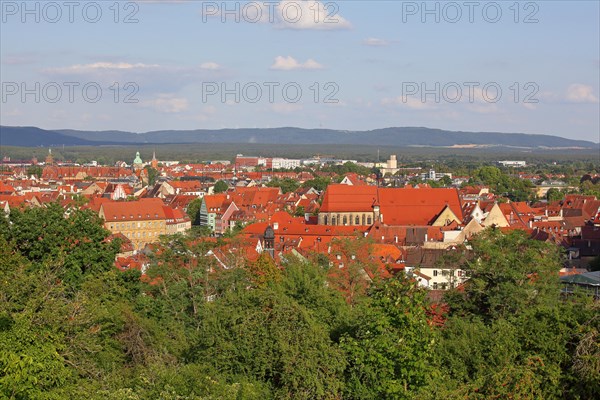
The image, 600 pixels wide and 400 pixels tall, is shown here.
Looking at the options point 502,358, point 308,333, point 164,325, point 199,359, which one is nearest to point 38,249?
point 164,325

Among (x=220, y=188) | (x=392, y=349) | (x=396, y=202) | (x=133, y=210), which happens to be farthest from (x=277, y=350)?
(x=220, y=188)

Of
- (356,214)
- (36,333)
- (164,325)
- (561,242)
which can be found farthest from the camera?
(356,214)

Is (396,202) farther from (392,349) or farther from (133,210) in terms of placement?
(392,349)

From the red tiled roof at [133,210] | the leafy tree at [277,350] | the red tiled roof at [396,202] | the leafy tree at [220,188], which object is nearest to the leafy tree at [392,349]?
the leafy tree at [277,350]

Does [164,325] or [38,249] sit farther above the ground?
[38,249]

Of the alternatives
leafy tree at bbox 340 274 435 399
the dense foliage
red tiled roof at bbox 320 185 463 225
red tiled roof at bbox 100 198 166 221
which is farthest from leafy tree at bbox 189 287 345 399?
red tiled roof at bbox 100 198 166 221

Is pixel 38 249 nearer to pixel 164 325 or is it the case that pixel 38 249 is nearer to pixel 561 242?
pixel 164 325

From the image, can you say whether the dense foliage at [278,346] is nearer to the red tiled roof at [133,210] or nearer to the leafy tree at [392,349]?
the leafy tree at [392,349]

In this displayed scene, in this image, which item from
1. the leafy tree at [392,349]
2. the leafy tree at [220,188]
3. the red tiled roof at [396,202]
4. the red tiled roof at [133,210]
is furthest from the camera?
the leafy tree at [220,188]
